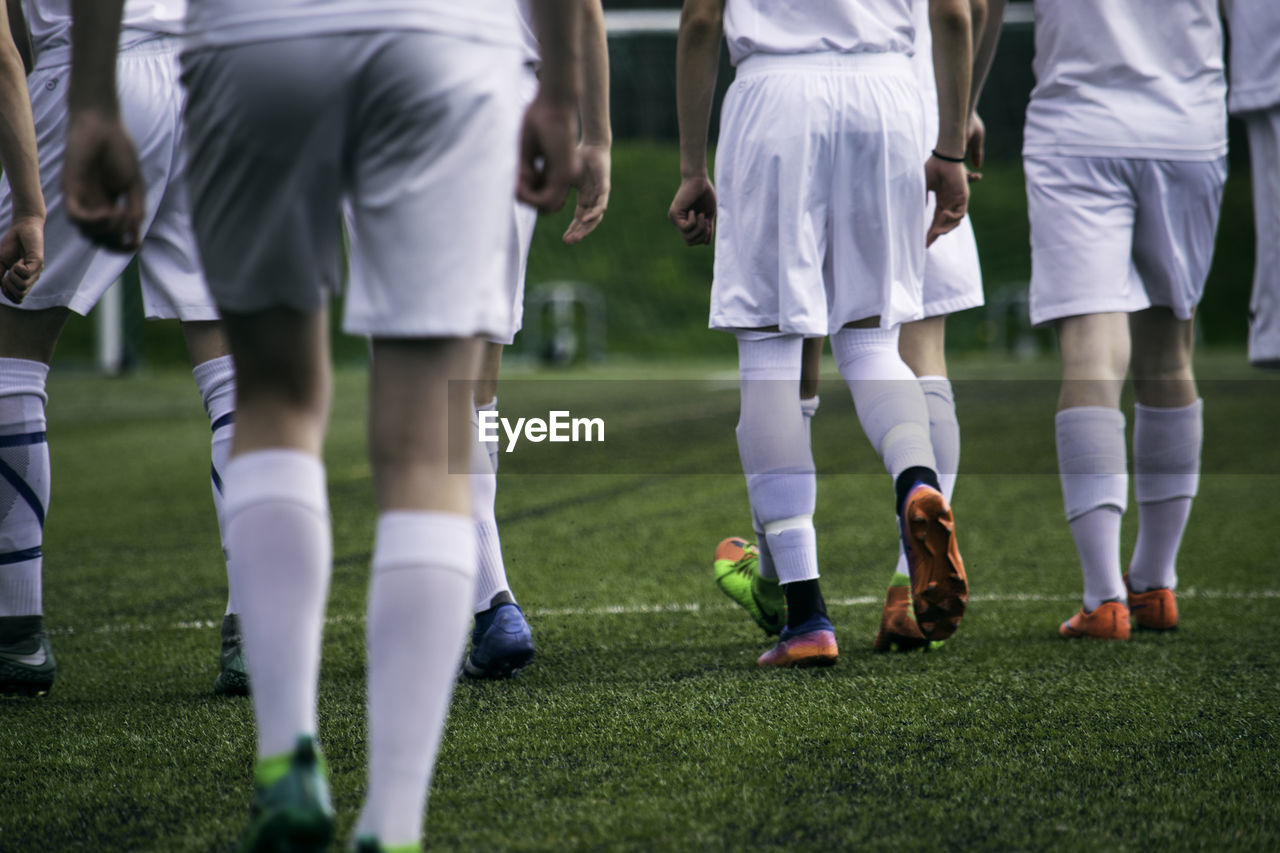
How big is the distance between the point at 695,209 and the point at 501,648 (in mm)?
952

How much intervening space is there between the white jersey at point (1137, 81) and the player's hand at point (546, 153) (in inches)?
69.8

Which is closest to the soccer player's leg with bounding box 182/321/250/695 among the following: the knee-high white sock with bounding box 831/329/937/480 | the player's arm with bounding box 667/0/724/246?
the player's arm with bounding box 667/0/724/246

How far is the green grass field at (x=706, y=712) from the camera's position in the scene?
1.55 meters

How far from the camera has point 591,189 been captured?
2309 millimetres

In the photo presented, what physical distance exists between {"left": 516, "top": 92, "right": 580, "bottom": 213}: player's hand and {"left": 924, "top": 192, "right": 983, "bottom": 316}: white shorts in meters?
1.73

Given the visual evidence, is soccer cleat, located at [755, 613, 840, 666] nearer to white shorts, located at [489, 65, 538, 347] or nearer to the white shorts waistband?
white shorts, located at [489, 65, 538, 347]

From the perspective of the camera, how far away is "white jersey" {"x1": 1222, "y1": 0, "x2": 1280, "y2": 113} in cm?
172

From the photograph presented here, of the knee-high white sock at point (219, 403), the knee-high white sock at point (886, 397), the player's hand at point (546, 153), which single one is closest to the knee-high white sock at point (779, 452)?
the knee-high white sock at point (886, 397)

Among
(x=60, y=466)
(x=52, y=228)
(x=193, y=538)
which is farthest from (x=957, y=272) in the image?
(x=60, y=466)

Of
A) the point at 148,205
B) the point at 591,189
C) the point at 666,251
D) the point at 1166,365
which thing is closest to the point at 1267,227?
the point at 591,189

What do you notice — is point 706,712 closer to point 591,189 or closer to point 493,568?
point 493,568

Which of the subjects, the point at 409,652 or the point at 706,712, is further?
the point at 706,712

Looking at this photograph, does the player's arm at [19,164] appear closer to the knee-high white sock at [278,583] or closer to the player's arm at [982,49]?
the knee-high white sock at [278,583]

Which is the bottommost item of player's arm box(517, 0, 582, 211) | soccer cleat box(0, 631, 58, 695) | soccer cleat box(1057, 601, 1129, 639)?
soccer cleat box(1057, 601, 1129, 639)
